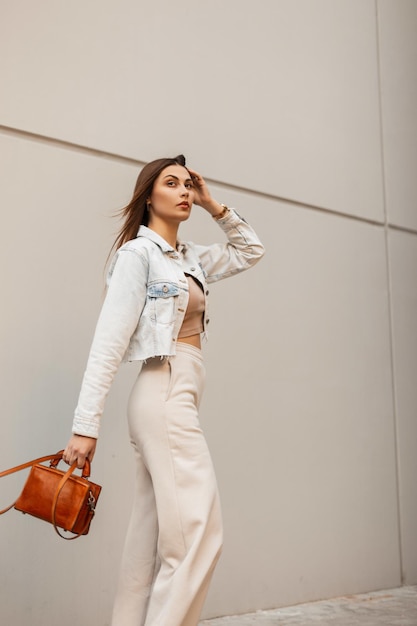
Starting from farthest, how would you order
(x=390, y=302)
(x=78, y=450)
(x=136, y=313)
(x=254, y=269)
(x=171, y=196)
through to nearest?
(x=390, y=302), (x=254, y=269), (x=171, y=196), (x=136, y=313), (x=78, y=450)

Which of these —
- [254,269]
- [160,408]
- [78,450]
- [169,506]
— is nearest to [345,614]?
[254,269]

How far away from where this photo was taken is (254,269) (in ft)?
14.5

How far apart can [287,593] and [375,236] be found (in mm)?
2364

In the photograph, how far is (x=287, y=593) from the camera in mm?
4273

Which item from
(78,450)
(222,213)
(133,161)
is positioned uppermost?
(133,161)

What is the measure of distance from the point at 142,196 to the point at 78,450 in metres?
0.98

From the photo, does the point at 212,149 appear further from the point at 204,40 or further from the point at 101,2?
the point at 101,2

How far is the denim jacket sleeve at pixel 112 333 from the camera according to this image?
8.14 ft

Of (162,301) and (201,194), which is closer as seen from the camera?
(162,301)

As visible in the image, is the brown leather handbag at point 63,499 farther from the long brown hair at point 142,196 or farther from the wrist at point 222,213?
the wrist at point 222,213

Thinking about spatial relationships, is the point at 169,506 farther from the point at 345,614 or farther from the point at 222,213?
the point at 345,614

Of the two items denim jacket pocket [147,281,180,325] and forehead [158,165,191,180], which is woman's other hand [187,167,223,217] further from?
denim jacket pocket [147,281,180,325]

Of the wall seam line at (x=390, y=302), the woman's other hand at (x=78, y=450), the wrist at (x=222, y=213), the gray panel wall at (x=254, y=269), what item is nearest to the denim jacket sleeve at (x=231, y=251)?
the wrist at (x=222, y=213)

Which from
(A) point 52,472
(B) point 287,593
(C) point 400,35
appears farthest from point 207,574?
(C) point 400,35
